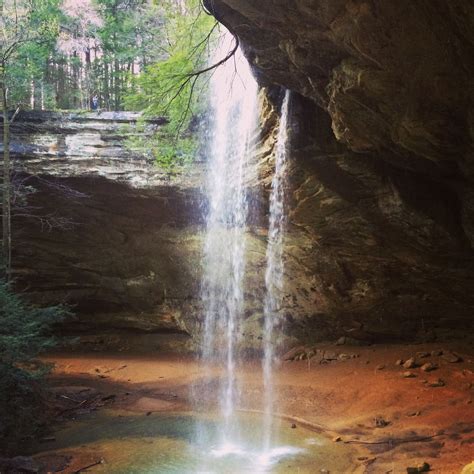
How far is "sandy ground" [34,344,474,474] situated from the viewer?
245 inches

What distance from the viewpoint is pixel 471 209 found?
27.6 ft

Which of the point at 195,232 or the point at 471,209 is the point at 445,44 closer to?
the point at 471,209

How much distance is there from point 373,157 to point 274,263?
4.81 metres

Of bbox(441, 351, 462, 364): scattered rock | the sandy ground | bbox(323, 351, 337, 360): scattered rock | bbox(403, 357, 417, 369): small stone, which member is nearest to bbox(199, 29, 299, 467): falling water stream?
the sandy ground

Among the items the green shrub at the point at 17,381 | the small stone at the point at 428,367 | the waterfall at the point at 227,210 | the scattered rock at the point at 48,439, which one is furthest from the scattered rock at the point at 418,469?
the green shrub at the point at 17,381

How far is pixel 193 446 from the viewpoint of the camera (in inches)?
255

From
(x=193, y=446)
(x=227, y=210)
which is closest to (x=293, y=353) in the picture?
(x=227, y=210)

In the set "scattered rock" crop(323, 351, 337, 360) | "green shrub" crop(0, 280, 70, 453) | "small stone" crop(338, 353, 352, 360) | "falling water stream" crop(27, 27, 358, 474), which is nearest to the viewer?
"falling water stream" crop(27, 27, 358, 474)

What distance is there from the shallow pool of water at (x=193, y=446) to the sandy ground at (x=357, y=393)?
0.40m

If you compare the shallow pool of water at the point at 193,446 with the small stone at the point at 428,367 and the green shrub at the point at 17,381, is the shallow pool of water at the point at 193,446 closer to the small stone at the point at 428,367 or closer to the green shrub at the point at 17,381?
the green shrub at the point at 17,381

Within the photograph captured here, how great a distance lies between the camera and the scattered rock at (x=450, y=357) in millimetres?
9802

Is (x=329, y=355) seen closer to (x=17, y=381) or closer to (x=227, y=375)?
(x=227, y=375)

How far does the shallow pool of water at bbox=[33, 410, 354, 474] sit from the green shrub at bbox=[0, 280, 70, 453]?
1.67 ft

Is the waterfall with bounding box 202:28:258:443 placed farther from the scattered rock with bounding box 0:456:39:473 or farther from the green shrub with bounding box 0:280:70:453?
the scattered rock with bounding box 0:456:39:473
